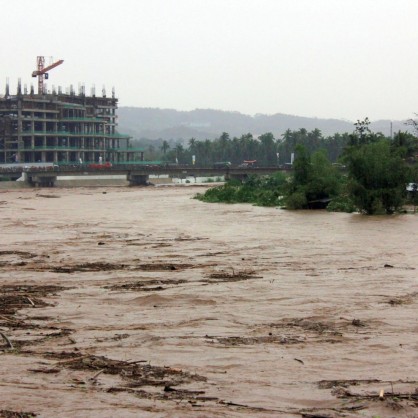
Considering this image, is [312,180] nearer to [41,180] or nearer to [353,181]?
[353,181]

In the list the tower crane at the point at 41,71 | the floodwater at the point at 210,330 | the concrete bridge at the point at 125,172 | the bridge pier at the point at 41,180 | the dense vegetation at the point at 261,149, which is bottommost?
the floodwater at the point at 210,330

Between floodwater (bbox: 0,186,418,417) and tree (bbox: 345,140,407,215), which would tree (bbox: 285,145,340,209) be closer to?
tree (bbox: 345,140,407,215)

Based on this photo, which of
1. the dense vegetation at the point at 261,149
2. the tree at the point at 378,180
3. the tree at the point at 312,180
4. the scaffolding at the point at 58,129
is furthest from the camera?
the dense vegetation at the point at 261,149

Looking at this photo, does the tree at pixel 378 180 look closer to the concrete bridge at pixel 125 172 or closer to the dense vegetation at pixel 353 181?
the dense vegetation at pixel 353 181

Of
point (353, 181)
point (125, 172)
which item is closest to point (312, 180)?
point (353, 181)

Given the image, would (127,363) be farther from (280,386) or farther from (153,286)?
(153,286)

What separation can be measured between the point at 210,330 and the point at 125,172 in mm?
104505

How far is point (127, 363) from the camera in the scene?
35.9 feet

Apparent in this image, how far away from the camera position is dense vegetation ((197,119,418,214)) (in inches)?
1860

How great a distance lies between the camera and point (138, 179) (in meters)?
118

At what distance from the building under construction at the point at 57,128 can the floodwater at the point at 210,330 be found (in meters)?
113

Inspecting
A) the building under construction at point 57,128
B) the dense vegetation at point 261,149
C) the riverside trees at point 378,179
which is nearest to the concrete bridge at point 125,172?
the building under construction at point 57,128

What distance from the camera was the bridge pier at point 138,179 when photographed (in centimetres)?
11725

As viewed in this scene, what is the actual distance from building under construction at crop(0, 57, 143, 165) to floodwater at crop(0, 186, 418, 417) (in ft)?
370
